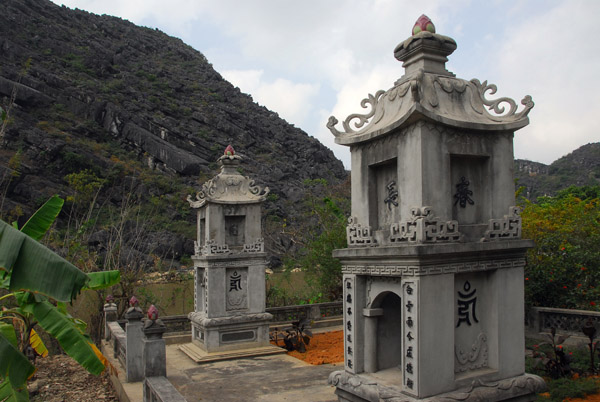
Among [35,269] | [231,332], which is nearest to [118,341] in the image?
[231,332]

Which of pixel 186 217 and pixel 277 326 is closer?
pixel 277 326

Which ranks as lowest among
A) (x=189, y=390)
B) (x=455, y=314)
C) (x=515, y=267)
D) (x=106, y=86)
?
(x=189, y=390)

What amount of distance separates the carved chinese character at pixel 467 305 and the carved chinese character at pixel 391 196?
1262 millimetres

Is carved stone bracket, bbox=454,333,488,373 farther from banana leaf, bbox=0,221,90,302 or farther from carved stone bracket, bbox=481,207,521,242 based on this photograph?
banana leaf, bbox=0,221,90,302

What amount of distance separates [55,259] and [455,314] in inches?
170

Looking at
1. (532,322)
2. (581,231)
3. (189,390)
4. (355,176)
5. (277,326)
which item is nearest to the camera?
(355,176)

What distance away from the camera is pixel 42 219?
22.2ft

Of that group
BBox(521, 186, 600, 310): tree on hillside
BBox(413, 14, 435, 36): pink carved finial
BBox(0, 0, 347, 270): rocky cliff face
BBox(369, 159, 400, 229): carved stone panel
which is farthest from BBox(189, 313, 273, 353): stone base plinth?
BBox(0, 0, 347, 270): rocky cliff face

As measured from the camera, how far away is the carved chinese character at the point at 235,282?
13.1 metres

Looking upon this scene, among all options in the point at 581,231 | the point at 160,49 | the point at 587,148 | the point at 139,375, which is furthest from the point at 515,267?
the point at 160,49

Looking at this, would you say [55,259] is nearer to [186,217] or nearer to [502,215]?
[502,215]

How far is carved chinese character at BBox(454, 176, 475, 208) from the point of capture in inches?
227

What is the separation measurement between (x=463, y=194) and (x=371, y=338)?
6.93 ft

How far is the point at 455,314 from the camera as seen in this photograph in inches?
219
